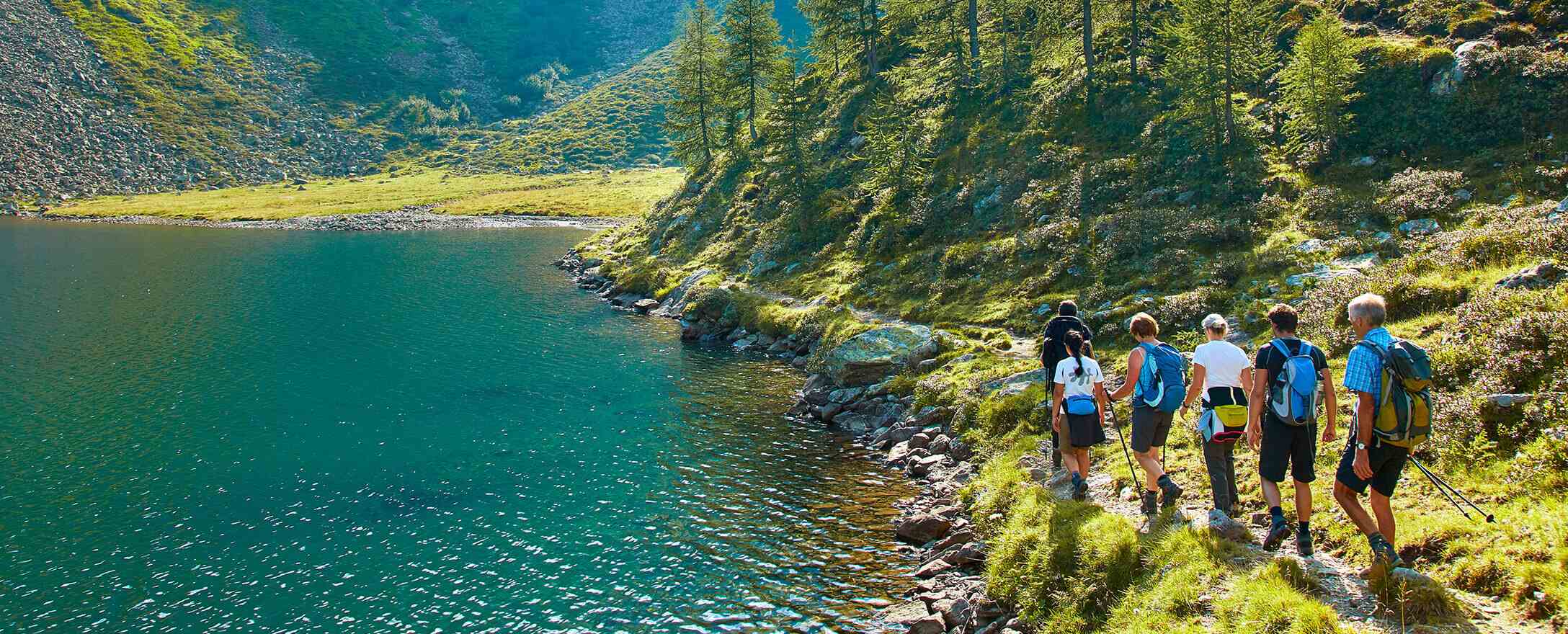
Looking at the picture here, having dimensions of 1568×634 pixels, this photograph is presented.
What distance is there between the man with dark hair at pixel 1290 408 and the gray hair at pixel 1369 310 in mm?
1077

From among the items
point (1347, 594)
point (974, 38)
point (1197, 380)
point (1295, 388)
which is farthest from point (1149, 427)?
point (974, 38)

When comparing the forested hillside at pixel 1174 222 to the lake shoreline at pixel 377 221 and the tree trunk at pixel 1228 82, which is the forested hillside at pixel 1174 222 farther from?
the lake shoreline at pixel 377 221

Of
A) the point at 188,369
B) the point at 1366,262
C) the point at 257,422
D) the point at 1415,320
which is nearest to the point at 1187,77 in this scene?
the point at 1366,262

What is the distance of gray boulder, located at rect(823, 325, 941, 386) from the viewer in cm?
3500

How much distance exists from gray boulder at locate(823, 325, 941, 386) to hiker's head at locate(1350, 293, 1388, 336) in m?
23.7

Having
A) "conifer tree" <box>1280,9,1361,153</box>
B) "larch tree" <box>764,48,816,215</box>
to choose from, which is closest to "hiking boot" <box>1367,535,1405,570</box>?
"conifer tree" <box>1280,9,1361,153</box>

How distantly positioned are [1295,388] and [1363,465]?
1.49 metres

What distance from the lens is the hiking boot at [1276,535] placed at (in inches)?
552

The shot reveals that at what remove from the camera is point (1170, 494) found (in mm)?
16906

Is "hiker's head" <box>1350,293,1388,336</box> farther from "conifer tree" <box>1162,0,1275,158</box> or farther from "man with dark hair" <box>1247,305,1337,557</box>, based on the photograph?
"conifer tree" <box>1162,0,1275,158</box>

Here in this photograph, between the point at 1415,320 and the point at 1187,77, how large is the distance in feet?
85.3

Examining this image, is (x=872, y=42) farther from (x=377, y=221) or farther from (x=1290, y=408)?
(x=377, y=221)

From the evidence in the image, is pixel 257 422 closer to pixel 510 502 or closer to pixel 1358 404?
pixel 510 502

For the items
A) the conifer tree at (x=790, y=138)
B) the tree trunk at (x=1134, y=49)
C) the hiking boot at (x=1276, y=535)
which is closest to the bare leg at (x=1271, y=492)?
the hiking boot at (x=1276, y=535)
